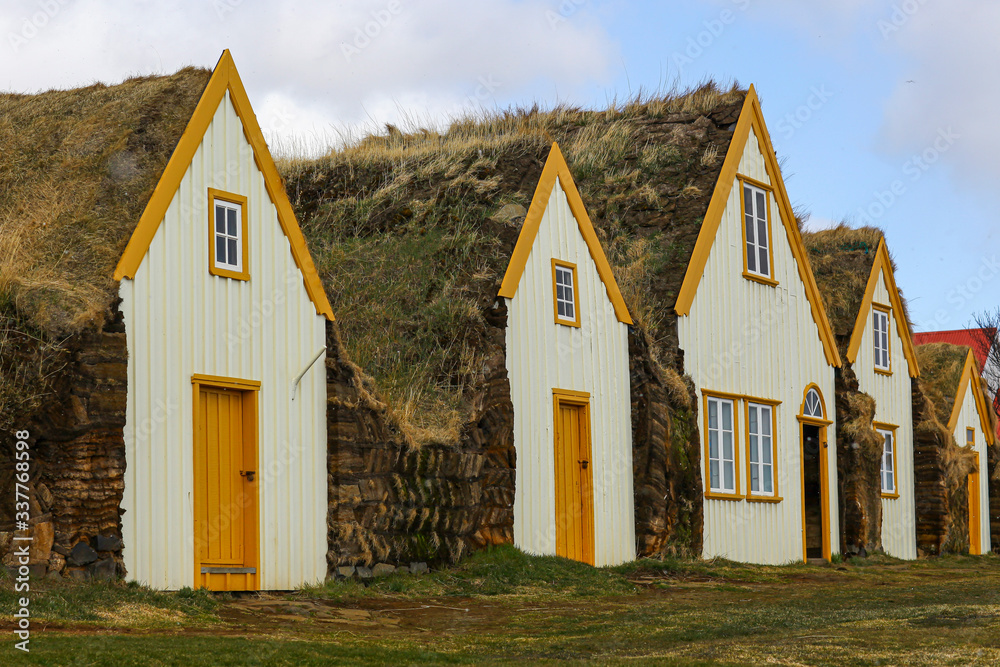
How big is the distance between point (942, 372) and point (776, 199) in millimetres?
10903

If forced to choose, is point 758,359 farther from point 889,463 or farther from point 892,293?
point 892,293

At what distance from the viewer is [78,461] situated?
1231cm

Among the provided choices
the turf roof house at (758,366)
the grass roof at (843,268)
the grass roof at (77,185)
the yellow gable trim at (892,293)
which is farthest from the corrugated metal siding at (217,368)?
the yellow gable trim at (892,293)

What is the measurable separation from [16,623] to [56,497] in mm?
2441

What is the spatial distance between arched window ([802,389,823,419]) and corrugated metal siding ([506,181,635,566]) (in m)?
5.63

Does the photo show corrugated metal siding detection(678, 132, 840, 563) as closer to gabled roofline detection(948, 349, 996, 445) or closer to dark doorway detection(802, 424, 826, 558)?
dark doorway detection(802, 424, 826, 558)

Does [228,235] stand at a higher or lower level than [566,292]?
higher

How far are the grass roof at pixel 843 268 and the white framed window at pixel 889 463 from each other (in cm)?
252

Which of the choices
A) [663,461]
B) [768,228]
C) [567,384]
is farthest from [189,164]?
[768,228]

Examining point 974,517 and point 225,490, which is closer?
point 225,490

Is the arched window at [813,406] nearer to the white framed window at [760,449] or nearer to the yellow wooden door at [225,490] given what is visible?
the white framed window at [760,449]

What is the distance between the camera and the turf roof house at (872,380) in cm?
2459

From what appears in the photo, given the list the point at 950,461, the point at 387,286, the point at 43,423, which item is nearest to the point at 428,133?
the point at 387,286

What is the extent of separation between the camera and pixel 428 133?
2697 centimetres
